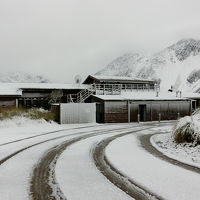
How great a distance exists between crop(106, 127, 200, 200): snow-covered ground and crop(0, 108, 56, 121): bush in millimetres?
17878

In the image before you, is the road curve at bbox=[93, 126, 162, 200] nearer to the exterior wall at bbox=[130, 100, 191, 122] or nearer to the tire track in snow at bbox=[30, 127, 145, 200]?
the tire track in snow at bbox=[30, 127, 145, 200]

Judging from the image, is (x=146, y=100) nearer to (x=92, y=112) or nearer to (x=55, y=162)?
(x=92, y=112)

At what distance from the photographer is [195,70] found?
17762 centimetres

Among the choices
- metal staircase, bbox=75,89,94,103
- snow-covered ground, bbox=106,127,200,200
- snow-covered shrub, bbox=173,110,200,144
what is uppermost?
metal staircase, bbox=75,89,94,103

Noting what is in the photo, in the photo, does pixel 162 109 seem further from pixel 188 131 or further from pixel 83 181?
pixel 83 181

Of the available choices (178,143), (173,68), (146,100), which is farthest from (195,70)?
(178,143)

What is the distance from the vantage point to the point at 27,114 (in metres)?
29.2

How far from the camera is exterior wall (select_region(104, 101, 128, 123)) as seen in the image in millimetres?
34444

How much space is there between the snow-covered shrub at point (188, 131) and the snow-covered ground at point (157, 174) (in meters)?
2.43

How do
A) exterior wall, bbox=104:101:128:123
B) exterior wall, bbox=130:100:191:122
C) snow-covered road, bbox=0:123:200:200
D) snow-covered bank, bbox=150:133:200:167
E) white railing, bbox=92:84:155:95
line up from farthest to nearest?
white railing, bbox=92:84:155:95 < exterior wall, bbox=130:100:191:122 < exterior wall, bbox=104:101:128:123 < snow-covered bank, bbox=150:133:200:167 < snow-covered road, bbox=0:123:200:200

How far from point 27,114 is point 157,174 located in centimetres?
2250

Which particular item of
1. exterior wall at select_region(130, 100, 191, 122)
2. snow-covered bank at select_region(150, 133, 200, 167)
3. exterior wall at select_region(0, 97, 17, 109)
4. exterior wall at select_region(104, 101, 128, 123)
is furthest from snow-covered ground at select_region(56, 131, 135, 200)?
exterior wall at select_region(0, 97, 17, 109)

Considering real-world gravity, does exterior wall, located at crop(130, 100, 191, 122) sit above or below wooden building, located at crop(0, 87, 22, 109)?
below

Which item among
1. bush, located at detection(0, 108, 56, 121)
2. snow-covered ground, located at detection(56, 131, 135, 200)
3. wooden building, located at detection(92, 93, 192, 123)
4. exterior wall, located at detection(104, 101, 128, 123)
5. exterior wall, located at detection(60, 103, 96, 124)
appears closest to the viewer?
snow-covered ground, located at detection(56, 131, 135, 200)
